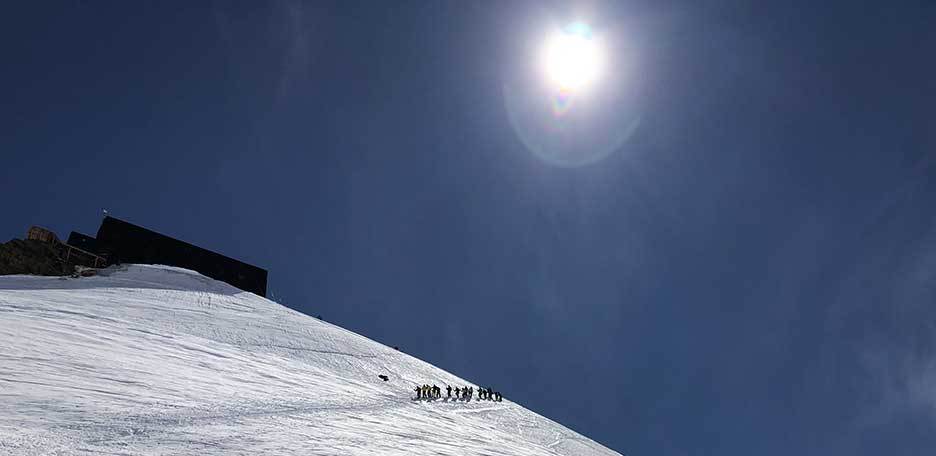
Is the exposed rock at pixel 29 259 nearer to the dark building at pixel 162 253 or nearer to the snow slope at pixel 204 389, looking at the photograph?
the snow slope at pixel 204 389

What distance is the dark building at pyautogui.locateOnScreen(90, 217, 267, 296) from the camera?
40.4m

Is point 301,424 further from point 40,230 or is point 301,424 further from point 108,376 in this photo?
point 40,230

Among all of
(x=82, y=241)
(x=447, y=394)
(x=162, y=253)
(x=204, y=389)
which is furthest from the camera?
(x=162, y=253)

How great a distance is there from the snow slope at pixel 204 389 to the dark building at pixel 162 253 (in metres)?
15.0

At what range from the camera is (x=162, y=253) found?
44250mm

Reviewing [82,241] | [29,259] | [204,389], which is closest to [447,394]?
[204,389]

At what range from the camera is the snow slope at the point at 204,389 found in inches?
282

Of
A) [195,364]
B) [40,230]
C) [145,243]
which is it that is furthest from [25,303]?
[145,243]

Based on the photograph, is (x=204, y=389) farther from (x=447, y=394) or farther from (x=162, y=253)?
(x=162, y=253)

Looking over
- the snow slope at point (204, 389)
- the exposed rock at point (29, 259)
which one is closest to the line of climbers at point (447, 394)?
the snow slope at point (204, 389)

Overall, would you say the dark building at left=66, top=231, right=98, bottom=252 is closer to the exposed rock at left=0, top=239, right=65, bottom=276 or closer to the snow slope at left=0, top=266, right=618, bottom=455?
the exposed rock at left=0, top=239, right=65, bottom=276

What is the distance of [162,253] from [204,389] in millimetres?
39257

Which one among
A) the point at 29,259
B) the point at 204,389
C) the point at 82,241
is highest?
the point at 82,241

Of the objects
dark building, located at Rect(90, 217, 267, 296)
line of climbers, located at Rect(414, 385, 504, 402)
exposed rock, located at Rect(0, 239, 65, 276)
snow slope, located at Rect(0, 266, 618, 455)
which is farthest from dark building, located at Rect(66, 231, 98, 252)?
line of climbers, located at Rect(414, 385, 504, 402)
